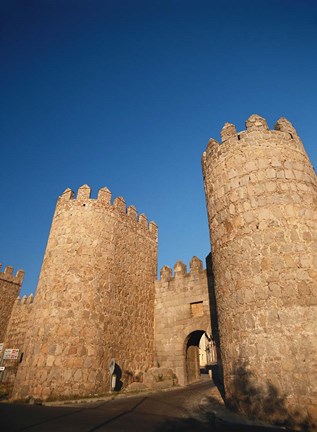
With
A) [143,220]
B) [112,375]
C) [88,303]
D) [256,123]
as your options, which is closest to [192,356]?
[112,375]

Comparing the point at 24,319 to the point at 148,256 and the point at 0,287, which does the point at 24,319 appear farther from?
the point at 148,256

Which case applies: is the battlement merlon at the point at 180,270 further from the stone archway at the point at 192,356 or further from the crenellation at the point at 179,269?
the stone archway at the point at 192,356

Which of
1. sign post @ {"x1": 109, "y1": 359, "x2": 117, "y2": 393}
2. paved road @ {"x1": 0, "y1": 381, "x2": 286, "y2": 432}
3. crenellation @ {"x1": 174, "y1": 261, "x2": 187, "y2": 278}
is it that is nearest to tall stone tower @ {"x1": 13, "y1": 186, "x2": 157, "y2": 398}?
sign post @ {"x1": 109, "y1": 359, "x2": 117, "y2": 393}

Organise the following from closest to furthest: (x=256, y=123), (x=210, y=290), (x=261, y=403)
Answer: (x=261, y=403) < (x=256, y=123) < (x=210, y=290)

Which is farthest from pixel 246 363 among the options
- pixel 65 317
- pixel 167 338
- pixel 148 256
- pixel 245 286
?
pixel 148 256

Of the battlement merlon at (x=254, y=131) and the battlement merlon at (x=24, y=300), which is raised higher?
the battlement merlon at (x=254, y=131)

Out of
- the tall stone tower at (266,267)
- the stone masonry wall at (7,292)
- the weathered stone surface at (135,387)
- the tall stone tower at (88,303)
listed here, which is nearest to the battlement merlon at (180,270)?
the tall stone tower at (88,303)

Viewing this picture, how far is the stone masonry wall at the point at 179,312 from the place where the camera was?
37.4 ft

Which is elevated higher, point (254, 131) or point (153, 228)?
point (153, 228)

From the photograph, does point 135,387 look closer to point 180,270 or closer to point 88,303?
point 88,303

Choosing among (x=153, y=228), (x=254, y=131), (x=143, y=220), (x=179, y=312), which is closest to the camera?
(x=254, y=131)

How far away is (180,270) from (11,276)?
12.5m

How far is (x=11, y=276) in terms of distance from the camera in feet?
61.5

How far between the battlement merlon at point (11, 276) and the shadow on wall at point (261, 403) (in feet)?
56.8
